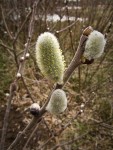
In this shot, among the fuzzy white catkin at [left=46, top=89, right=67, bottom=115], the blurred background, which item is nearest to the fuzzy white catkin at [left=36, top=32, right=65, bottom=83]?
the fuzzy white catkin at [left=46, top=89, right=67, bottom=115]

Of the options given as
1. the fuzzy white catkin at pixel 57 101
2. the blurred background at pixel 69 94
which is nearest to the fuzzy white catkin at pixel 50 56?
the fuzzy white catkin at pixel 57 101

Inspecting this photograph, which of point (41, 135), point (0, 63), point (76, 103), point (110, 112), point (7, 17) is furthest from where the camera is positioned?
point (7, 17)

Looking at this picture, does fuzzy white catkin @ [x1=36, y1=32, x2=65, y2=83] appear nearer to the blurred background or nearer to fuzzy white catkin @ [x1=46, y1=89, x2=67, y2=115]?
fuzzy white catkin @ [x1=46, y1=89, x2=67, y2=115]

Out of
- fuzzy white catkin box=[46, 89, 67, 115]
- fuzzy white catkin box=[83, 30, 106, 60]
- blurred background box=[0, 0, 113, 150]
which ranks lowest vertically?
fuzzy white catkin box=[46, 89, 67, 115]

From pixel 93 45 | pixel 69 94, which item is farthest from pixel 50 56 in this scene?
pixel 69 94

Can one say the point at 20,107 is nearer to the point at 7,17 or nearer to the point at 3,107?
the point at 3,107

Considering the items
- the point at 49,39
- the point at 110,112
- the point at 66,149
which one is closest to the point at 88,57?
the point at 49,39
